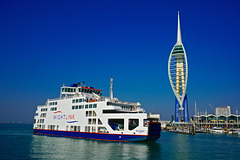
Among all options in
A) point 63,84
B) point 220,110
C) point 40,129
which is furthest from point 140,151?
point 220,110

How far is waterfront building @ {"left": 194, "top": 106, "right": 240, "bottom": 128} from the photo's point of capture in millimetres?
122806

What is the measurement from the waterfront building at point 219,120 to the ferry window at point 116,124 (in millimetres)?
98703

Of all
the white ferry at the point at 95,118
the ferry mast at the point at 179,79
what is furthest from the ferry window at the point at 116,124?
the ferry mast at the point at 179,79

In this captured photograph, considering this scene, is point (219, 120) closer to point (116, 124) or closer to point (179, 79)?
point (179, 79)

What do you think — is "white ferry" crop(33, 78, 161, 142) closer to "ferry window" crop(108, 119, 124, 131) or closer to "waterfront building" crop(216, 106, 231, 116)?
"ferry window" crop(108, 119, 124, 131)

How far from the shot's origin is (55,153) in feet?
100

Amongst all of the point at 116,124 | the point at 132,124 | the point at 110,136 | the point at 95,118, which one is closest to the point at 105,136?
the point at 110,136

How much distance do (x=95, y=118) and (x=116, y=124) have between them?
4.40m

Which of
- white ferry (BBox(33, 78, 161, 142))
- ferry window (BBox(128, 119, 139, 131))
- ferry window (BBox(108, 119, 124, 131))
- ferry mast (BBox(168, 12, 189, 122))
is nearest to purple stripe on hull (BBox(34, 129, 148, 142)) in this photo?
white ferry (BBox(33, 78, 161, 142))

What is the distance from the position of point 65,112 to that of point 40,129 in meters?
12.8

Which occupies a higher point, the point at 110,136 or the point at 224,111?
the point at 224,111

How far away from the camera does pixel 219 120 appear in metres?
129

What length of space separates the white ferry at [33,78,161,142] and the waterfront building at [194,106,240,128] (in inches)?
3819

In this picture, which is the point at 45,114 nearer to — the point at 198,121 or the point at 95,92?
the point at 95,92
